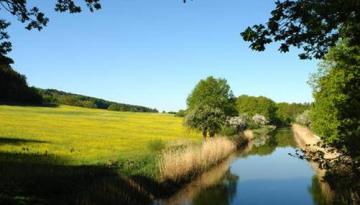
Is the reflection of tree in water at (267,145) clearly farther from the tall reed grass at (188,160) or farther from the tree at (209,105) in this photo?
the tall reed grass at (188,160)

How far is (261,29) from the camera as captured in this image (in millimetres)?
6199

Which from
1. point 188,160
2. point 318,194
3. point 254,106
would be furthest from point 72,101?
point 318,194

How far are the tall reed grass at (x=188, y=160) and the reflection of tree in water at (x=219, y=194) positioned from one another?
1609mm

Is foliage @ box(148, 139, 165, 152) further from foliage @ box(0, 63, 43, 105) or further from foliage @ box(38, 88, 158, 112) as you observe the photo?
foliage @ box(38, 88, 158, 112)

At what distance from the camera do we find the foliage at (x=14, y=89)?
92.9m

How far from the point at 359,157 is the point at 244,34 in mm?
3633

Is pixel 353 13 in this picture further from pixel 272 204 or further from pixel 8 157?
pixel 8 157

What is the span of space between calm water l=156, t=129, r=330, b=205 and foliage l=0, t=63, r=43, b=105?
222 feet

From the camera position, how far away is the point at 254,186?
27531 millimetres

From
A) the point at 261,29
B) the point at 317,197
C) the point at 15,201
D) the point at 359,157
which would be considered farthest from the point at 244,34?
the point at 317,197

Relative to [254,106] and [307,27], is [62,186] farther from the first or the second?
[254,106]

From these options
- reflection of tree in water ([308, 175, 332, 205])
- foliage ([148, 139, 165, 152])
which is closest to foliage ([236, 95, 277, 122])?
foliage ([148, 139, 165, 152])

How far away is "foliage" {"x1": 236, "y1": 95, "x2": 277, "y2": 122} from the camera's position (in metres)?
128

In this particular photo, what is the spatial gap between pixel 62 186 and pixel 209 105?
1276 inches
